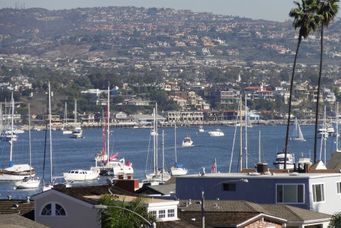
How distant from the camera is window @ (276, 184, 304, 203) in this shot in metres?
49.6

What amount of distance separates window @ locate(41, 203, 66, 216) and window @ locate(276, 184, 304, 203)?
1183 centimetres

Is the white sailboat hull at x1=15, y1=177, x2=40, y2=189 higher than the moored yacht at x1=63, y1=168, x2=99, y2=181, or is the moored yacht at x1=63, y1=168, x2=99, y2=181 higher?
the white sailboat hull at x1=15, y1=177, x2=40, y2=189

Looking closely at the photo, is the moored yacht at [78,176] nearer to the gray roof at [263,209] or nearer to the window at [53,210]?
the gray roof at [263,209]

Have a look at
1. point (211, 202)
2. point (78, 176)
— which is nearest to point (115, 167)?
point (78, 176)

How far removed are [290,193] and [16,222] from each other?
49.5 ft

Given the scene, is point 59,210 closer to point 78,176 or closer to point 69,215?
point 69,215

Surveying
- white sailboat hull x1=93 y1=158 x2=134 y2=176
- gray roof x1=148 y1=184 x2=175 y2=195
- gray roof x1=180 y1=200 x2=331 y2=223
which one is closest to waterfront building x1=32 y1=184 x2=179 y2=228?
gray roof x1=180 y1=200 x2=331 y2=223

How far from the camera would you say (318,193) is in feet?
165

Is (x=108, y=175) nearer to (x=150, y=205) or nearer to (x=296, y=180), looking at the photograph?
(x=296, y=180)

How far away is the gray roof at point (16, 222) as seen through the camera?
35.8 m

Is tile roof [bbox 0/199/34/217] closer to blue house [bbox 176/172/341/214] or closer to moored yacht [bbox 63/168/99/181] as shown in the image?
blue house [bbox 176/172/341/214]

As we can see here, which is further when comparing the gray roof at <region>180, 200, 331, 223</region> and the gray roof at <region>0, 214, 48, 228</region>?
the gray roof at <region>180, 200, 331, 223</region>

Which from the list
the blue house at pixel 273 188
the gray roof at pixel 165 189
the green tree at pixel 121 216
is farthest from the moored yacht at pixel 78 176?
the green tree at pixel 121 216

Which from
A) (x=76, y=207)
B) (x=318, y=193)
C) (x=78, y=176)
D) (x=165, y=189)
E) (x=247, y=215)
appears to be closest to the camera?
(x=76, y=207)
